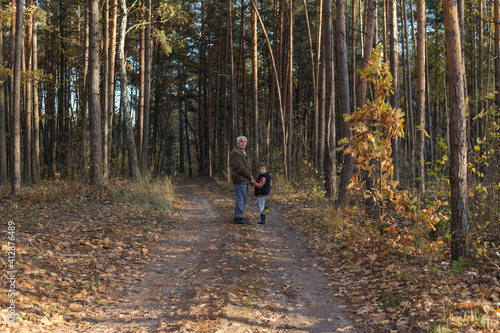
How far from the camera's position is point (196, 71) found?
31391 mm

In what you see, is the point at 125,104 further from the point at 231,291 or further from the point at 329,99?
the point at 231,291

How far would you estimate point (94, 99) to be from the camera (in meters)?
12.5

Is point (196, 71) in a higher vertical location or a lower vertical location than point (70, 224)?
higher

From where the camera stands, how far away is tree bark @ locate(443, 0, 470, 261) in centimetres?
509

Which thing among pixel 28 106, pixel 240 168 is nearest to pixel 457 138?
pixel 240 168

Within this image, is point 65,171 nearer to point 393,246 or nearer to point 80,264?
point 80,264

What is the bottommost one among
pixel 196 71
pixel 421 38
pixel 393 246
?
pixel 393 246

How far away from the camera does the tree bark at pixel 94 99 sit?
1239 cm

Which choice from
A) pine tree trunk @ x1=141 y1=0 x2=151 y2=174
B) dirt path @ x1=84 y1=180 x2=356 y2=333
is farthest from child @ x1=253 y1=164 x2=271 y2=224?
pine tree trunk @ x1=141 y1=0 x2=151 y2=174

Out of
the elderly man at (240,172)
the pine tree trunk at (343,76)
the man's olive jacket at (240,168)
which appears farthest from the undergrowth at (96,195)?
the pine tree trunk at (343,76)

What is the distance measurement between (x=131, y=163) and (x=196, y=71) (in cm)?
1729

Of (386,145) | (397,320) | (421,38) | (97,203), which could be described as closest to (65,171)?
(97,203)

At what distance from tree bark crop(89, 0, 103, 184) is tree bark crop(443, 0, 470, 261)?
1087 cm

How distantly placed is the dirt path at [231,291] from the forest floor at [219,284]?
18 mm
